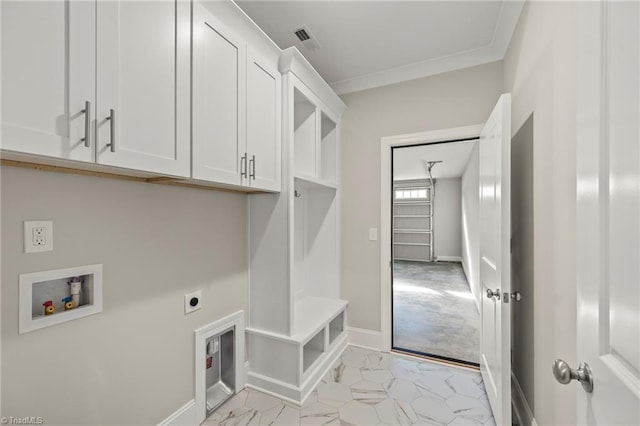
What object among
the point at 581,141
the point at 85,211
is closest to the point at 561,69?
the point at 581,141

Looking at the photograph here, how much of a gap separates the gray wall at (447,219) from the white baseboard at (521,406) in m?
6.55

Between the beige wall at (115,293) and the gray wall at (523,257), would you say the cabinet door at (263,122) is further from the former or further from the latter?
the gray wall at (523,257)

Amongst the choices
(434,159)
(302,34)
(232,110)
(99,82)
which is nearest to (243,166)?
(232,110)

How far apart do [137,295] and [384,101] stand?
2.46m

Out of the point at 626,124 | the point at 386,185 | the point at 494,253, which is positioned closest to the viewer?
the point at 626,124

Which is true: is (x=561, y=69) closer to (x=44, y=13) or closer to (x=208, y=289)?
(x=44, y=13)

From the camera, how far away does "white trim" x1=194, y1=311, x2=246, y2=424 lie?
1.65 metres

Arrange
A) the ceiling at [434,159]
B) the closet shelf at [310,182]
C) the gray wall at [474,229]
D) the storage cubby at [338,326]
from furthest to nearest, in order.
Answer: the ceiling at [434,159], the gray wall at [474,229], the storage cubby at [338,326], the closet shelf at [310,182]

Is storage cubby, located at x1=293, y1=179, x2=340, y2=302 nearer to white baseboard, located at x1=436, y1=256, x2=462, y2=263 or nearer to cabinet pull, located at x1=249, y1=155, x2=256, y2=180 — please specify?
cabinet pull, located at x1=249, y1=155, x2=256, y2=180

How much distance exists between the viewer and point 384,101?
8.58 feet

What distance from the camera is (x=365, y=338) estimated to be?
8.71ft

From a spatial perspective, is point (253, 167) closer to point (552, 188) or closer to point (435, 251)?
point (552, 188)

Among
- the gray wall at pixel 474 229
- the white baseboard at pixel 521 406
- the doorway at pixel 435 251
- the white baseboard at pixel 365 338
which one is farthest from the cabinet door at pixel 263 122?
the gray wall at pixel 474 229

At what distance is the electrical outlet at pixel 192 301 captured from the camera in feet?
5.24
